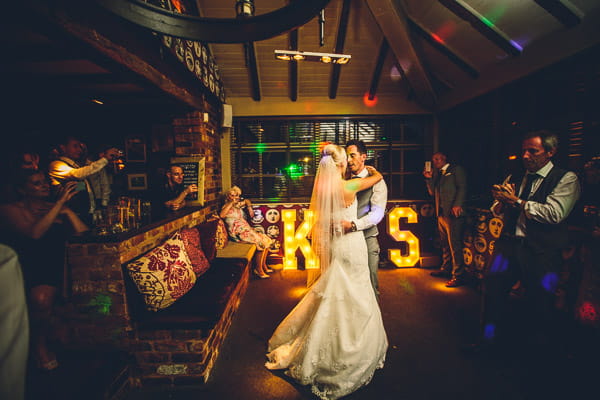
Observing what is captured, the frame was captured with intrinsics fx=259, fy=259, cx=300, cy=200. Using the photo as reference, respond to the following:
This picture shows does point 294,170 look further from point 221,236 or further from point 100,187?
point 100,187

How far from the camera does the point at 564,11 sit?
2.55m

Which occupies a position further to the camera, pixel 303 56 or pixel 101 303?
pixel 303 56

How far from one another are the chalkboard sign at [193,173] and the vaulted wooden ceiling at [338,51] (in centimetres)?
78

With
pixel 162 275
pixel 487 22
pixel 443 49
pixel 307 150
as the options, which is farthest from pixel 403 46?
pixel 162 275

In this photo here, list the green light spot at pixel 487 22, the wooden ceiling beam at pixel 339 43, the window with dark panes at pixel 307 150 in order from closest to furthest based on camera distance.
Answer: the green light spot at pixel 487 22 → the wooden ceiling beam at pixel 339 43 → the window with dark panes at pixel 307 150

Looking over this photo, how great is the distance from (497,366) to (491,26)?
374 cm

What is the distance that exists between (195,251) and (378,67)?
4.24 m

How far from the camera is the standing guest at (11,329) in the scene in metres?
0.61

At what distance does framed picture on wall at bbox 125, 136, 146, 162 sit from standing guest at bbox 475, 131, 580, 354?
4914 mm

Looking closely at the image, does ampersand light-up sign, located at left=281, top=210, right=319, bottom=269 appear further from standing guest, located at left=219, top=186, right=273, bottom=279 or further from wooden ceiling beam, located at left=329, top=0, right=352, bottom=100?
wooden ceiling beam, located at left=329, top=0, right=352, bottom=100

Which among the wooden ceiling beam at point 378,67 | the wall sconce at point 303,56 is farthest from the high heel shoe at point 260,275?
the wooden ceiling beam at point 378,67

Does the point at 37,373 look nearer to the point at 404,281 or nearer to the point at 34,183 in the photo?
the point at 34,183

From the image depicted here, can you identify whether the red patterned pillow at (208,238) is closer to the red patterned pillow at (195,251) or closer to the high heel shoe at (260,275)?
the red patterned pillow at (195,251)

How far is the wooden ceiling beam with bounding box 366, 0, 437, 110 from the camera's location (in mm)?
3290
